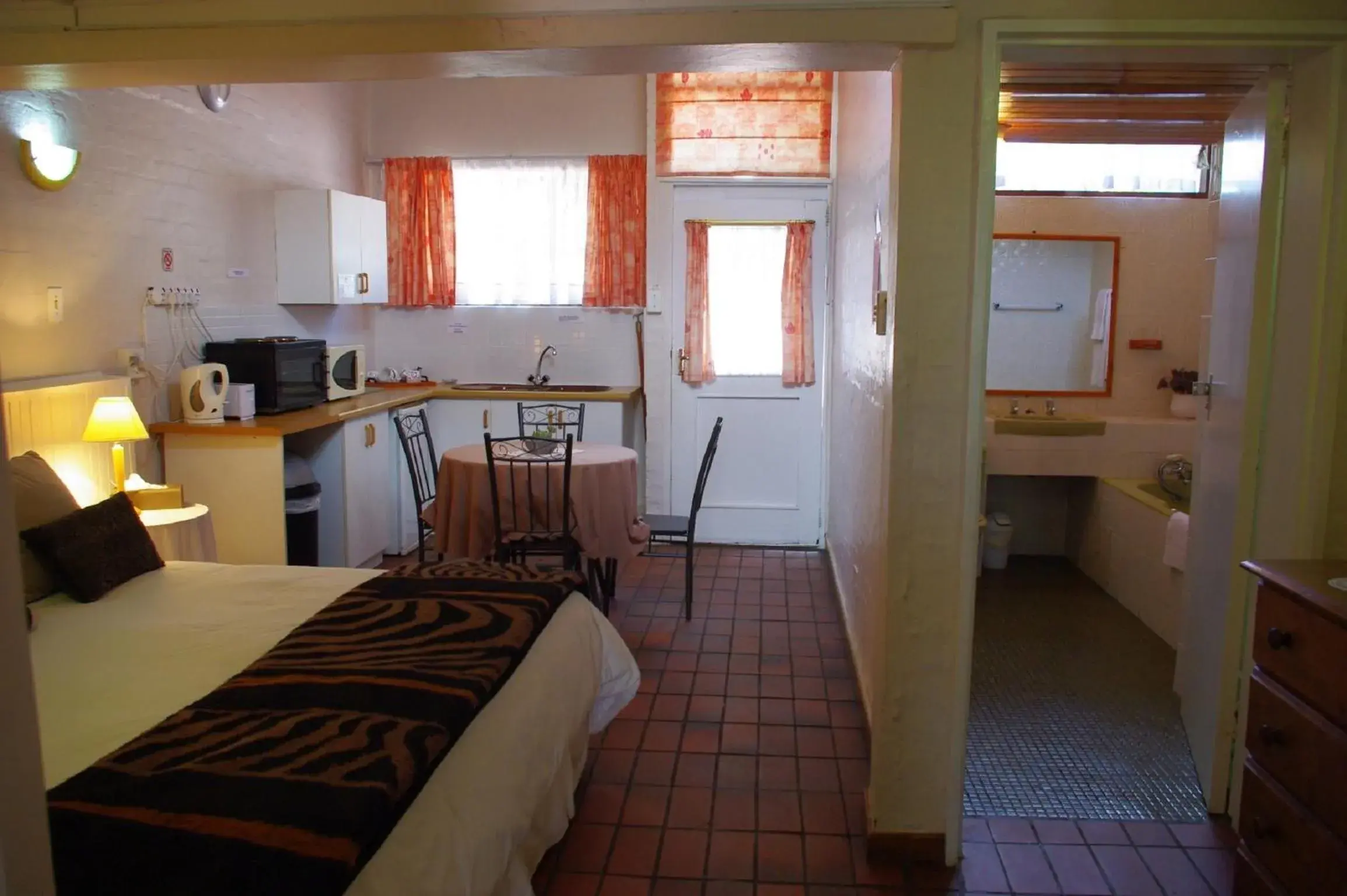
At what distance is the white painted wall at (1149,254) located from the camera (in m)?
5.58

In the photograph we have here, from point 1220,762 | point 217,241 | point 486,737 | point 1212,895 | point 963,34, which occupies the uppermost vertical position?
point 963,34

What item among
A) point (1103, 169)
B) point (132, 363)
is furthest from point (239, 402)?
point (1103, 169)

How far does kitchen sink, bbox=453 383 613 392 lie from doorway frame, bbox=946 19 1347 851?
3.99 meters

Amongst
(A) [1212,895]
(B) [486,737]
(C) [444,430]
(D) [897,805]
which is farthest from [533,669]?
(C) [444,430]

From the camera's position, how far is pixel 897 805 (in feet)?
8.89

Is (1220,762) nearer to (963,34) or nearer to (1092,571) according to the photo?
(963,34)

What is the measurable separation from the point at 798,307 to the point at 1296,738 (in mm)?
4330

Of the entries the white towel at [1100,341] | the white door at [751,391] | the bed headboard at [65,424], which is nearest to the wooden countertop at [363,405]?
the bed headboard at [65,424]

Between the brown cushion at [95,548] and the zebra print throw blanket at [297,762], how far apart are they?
0.84 metres

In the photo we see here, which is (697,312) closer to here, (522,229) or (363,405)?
(522,229)

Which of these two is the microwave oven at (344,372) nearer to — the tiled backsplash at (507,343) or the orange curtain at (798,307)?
the tiled backsplash at (507,343)

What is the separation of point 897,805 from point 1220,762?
971 millimetres

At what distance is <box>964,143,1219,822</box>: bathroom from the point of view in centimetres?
470

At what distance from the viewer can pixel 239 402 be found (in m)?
4.65
